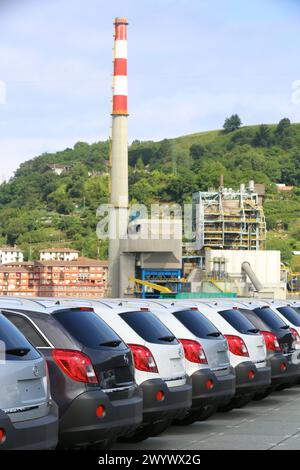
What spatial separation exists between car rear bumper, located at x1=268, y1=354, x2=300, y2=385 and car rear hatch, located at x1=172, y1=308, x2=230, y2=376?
2859 mm

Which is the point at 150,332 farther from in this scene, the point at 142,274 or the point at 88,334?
the point at 142,274

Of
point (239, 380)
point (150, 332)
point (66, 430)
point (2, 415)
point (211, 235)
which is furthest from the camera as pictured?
point (211, 235)

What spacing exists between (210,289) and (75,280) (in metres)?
51.5

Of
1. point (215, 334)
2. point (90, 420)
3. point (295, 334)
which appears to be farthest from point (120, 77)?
point (90, 420)

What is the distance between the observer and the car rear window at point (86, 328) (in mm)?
10055

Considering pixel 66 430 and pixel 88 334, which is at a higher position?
pixel 88 334

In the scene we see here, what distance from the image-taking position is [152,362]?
A: 11.6 m

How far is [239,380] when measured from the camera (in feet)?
48.8

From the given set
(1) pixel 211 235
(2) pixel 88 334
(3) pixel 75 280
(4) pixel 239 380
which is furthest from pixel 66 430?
(3) pixel 75 280

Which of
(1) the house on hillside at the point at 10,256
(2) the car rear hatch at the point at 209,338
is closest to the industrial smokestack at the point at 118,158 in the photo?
(1) the house on hillside at the point at 10,256

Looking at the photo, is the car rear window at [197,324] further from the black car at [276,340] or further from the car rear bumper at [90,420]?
the car rear bumper at [90,420]

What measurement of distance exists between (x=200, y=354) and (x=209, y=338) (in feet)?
1.67

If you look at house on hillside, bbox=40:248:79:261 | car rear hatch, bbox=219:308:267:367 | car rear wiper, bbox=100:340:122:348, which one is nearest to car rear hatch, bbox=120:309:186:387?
car rear wiper, bbox=100:340:122:348

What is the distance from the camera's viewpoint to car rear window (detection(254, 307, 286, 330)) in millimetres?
17203
